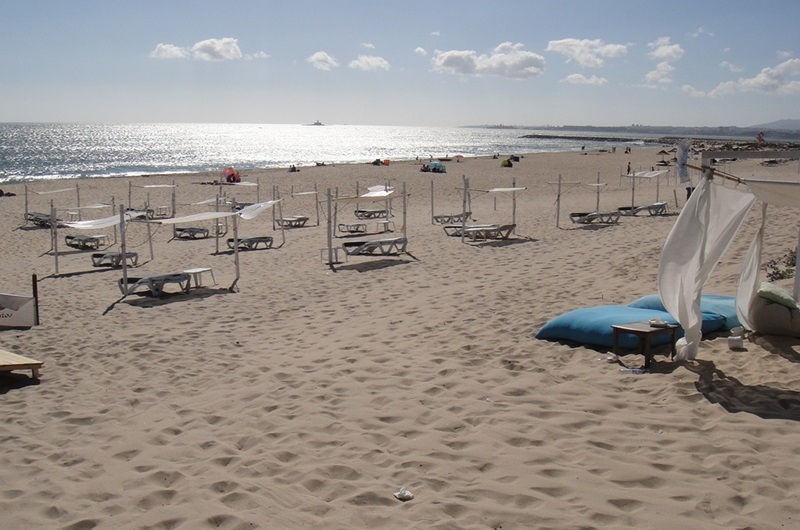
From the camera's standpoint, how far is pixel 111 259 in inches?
577

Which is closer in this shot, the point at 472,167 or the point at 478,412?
the point at 478,412

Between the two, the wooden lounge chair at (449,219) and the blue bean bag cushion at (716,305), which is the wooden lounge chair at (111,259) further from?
the blue bean bag cushion at (716,305)

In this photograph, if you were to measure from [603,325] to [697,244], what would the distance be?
134cm

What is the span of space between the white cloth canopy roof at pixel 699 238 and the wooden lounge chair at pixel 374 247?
325 inches

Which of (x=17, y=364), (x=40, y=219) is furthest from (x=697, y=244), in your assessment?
(x=40, y=219)

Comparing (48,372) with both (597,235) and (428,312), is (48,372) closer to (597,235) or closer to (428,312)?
Result: (428,312)

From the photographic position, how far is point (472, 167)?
46375mm

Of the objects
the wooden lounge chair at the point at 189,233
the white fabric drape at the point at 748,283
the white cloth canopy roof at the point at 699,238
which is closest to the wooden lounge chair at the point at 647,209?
the wooden lounge chair at the point at 189,233

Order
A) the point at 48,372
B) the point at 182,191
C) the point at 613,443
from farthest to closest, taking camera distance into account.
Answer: the point at 182,191 → the point at 48,372 → the point at 613,443

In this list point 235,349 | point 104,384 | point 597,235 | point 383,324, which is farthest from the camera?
point 597,235

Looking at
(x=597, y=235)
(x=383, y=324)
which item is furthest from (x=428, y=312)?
(x=597, y=235)

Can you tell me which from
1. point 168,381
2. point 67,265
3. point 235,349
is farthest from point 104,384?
point 67,265

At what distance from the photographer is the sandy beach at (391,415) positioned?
3814 millimetres

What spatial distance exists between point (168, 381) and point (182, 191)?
26585mm
